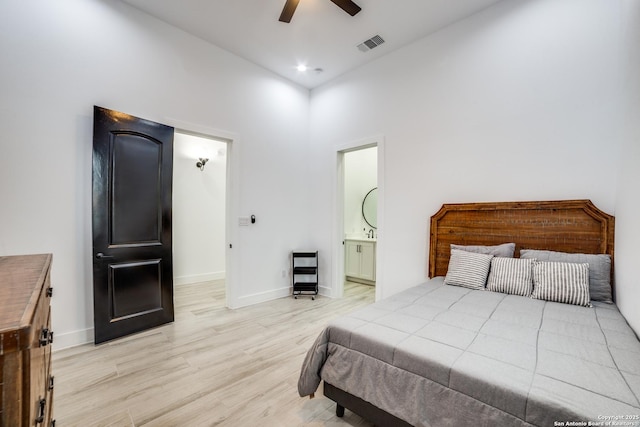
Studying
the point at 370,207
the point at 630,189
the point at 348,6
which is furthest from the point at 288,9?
the point at 370,207

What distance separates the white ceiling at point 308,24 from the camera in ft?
9.65

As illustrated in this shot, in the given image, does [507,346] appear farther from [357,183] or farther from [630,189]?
[357,183]

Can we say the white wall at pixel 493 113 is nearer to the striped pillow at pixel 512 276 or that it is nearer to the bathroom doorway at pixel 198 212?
the striped pillow at pixel 512 276

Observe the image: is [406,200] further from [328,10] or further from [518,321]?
[328,10]

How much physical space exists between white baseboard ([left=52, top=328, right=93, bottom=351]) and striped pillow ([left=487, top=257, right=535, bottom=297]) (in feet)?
12.6

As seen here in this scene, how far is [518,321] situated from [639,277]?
28.2 inches

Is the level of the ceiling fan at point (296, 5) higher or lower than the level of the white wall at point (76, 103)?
higher

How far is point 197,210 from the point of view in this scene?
5246 millimetres

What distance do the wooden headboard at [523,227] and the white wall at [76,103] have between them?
2.60m

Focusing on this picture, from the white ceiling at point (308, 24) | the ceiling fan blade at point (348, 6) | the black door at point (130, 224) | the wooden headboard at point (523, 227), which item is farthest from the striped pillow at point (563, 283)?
the black door at point (130, 224)

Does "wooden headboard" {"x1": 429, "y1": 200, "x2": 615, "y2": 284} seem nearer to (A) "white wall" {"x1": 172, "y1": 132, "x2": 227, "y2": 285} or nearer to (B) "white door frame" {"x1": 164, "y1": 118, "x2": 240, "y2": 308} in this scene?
(B) "white door frame" {"x1": 164, "y1": 118, "x2": 240, "y2": 308}

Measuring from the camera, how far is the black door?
2705 millimetres

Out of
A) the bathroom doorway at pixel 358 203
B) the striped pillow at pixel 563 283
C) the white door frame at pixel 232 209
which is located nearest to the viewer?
the striped pillow at pixel 563 283

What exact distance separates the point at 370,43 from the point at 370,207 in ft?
10.0
